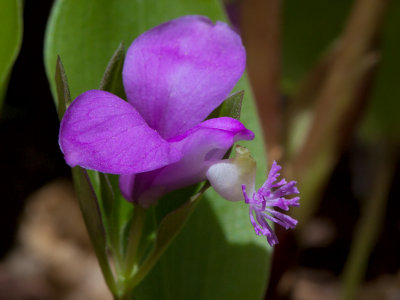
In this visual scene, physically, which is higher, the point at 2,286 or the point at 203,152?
the point at 203,152

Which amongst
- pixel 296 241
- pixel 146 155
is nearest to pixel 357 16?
pixel 296 241

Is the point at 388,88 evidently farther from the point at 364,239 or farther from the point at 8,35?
the point at 8,35

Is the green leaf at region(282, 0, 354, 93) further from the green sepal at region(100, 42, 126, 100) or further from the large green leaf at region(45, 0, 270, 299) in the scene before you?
the green sepal at region(100, 42, 126, 100)

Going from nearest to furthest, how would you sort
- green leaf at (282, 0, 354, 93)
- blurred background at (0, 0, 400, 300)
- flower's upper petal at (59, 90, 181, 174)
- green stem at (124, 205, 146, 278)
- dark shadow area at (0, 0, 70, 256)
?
flower's upper petal at (59, 90, 181, 174) < green stem at (124, 205, 146, 278) < blurred background at (0, 0, 400, 300) < green leaf at (282, 0, 354, 93) < dark shadow area at (0, 0, 70, 256)

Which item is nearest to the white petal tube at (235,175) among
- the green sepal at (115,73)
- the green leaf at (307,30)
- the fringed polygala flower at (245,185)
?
the fringed polygala flower at (245,185)

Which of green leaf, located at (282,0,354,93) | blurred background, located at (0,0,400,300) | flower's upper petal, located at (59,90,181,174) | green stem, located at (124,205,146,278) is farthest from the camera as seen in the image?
green leaf, located at (282,0,354,93)

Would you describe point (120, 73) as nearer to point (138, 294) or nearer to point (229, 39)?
point (229, 39)

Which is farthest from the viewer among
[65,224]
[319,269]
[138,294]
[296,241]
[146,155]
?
[65,224]

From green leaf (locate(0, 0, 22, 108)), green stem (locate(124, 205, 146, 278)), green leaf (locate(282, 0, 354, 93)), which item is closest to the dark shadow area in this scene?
green leaf (locate(282, 0, 354, 93))
